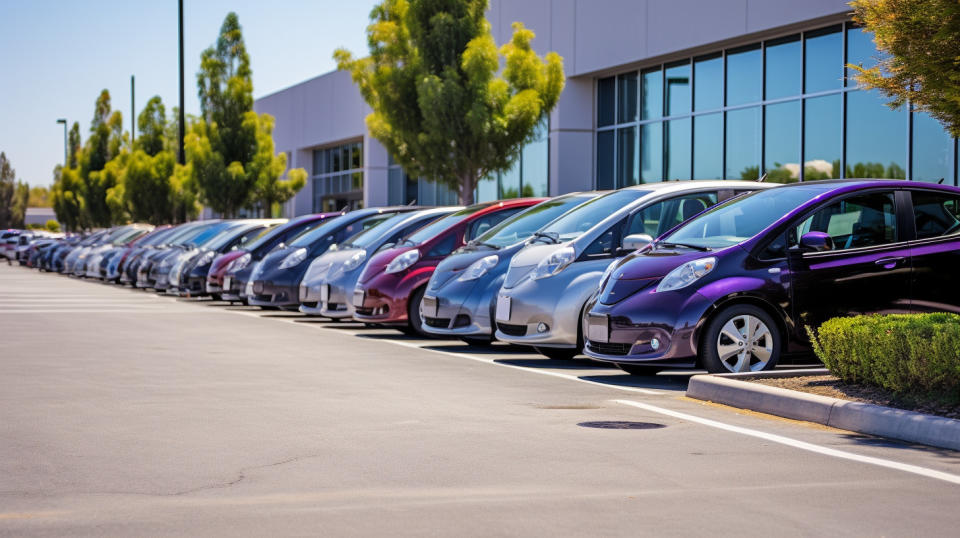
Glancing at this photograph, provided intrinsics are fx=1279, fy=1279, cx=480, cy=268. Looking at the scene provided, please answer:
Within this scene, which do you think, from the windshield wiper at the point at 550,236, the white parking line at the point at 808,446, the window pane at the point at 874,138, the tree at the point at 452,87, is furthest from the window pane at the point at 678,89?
the white parking line at the point at 808,446

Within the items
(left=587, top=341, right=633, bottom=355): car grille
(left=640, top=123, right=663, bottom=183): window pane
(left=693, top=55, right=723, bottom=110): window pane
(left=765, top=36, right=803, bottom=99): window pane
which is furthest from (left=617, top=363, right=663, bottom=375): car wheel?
(left=640, top=123, right=663, bottom=183): window pane

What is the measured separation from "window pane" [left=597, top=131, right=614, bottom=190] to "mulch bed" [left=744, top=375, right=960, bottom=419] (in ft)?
68.5

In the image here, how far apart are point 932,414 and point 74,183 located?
215 ft

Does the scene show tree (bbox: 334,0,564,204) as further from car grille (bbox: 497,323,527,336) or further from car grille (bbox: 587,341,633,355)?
car grille (bbox: 587,341,633,355)

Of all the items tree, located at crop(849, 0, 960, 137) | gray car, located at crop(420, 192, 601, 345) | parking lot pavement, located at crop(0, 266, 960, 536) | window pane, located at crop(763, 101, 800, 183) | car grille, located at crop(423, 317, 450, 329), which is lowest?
parking lot pavement, located at crop(0, 266, 960, 536)

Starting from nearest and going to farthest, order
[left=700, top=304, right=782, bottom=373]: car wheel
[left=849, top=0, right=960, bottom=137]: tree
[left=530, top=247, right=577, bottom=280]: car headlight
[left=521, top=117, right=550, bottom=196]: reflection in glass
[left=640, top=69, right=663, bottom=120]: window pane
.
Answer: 1. [left=849, top=0, right=960, bottom=137]: tree
2. [left=700, top=304, right=782, bottom=373]: car wheel
3. [left=530, top=247, right=577, bottom=280]: car headlight
4. [left=640, top=69, right=663, bottom=120]: window pane
5. [left=521, top=117, right=550, bottom=196]: reflection in glass

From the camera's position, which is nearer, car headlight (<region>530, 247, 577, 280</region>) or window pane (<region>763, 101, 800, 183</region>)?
car headlight (<region>530, 247, 577, 280</region>)

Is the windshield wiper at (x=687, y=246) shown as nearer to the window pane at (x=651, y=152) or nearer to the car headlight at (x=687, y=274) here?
the car headlight at (x=687, y=274)

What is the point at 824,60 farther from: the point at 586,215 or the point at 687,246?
the point at 687,246

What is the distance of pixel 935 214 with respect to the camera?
10844mm

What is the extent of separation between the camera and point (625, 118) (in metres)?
29.2

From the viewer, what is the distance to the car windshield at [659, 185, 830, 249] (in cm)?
1052

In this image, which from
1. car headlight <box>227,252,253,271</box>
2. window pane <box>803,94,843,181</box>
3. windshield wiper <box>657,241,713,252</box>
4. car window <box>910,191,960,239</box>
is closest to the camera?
windshield wiper <box>657,241,713,252</box>

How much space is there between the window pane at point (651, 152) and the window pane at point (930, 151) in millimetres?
7742
